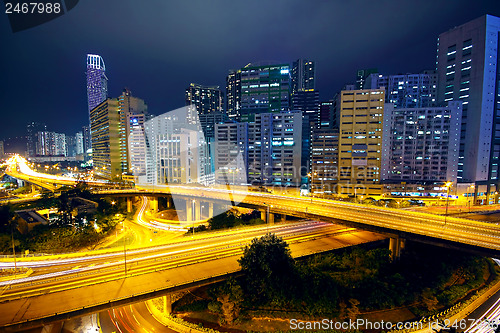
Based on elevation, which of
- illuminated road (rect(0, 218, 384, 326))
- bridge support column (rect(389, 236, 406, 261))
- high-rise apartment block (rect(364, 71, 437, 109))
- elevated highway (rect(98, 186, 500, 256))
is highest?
high-rise apartment block (rect(364, 71, 437, 109))

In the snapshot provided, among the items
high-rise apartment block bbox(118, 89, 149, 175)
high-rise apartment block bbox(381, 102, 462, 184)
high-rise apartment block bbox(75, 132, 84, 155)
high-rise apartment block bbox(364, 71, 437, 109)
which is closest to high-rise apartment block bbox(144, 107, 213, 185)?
high-rise apartment block bbox(118, 89, 149, 175)

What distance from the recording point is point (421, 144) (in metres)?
57.1

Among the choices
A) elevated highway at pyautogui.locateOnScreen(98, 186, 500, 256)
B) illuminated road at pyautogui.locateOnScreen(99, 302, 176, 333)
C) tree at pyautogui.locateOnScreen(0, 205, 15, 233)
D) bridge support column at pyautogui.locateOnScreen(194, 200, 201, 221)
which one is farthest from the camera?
bridge support column at pyautogui.locateOnScreen(194, 200, 201, 221)

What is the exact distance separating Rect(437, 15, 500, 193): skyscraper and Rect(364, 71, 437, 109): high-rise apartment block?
17.2 m

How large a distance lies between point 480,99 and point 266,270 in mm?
68294

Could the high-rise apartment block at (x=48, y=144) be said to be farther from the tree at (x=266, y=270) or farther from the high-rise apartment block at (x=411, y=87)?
the high-rise apartment block at (x=411, y=87)

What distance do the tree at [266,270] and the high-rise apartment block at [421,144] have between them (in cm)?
4703

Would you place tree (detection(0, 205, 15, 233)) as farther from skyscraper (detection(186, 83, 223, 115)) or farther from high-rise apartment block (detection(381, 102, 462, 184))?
skyscraper (detection(186, 83, 223, 115))

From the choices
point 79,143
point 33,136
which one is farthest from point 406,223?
point 79,143

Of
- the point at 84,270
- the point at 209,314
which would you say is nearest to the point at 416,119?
the point at 209,314

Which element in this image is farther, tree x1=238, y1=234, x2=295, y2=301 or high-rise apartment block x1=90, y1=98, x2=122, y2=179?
high-rise apartment block x1=90, y1=98, x2=122, y2=179

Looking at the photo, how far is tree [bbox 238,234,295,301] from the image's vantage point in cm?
1942

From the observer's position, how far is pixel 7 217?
105 ft

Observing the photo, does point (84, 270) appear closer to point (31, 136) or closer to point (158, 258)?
point (158, 258)
